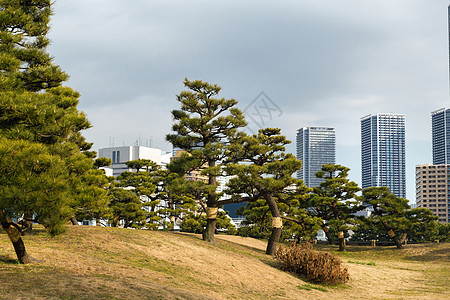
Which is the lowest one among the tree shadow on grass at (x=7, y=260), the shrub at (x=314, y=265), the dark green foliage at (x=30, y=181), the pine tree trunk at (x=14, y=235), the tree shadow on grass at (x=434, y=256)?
the tree shadow on grass at (x=434, y=256)

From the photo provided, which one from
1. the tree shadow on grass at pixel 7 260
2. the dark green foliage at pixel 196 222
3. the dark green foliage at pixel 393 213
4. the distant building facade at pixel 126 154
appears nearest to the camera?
the tree shadow on grass at pixel 7 260

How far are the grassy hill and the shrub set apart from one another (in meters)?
0.42

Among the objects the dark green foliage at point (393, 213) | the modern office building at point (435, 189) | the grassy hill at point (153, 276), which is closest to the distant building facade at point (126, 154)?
the modern office building at point (435, 189)

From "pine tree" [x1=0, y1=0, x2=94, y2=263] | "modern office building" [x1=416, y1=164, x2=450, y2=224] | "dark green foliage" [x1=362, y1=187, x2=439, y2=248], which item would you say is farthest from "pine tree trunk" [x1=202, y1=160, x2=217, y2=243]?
"modern office building" [x1=416, y1=164, x2=450, y2=224]

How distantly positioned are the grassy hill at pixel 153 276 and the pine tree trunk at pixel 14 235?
0.83ft

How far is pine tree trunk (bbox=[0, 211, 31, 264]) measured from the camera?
843 centimetres

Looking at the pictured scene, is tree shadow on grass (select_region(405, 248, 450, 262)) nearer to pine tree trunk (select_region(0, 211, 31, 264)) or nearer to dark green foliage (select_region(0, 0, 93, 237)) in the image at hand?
dark green foliage (select_region(0, 0, 93, 237))

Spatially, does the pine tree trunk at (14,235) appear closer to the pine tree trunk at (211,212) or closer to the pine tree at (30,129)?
the pine tree at (30,129)

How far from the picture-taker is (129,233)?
15625 mm

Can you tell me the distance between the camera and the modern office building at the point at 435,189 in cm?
13088

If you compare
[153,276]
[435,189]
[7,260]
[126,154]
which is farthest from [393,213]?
[126,154]

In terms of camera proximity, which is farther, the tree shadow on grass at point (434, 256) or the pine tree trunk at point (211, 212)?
the tree shadow on grass at point (434, 256)

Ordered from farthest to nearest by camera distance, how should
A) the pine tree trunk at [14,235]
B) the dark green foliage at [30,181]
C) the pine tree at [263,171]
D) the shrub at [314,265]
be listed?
the pine tree at [263,171]
the shrub at [314,265]
the pine tree trunk at [14,235]
the dark green foliage at [30,181]

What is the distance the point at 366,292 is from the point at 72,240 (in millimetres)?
9867
